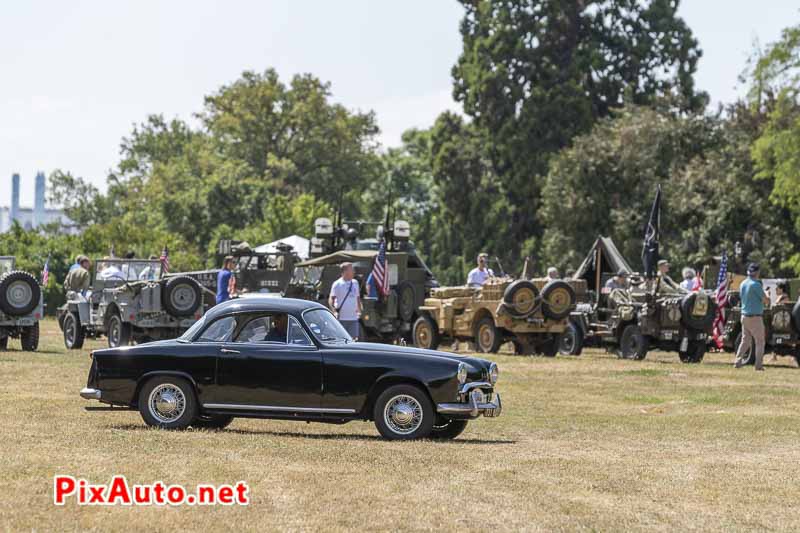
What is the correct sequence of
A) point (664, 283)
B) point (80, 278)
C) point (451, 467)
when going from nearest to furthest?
point (451, 467)
point (664, 283)
point (80, 278)

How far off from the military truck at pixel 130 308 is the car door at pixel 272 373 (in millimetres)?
15519

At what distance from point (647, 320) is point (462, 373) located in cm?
1561

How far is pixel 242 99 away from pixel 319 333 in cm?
6660

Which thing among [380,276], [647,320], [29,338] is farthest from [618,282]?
[29,338]

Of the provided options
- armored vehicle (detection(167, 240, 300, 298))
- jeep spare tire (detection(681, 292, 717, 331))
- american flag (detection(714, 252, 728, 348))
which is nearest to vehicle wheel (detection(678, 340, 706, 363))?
jeep spare tire (detection(681, 292, 717, 331))

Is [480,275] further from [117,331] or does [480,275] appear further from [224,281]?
[117,331]

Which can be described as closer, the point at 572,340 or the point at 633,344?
the point at 633,344

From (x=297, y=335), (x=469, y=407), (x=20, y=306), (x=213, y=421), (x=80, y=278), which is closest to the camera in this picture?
(x=469, y=407)

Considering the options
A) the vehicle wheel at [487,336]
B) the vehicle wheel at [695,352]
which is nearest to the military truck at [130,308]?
the vehicle wheel at [487,336]

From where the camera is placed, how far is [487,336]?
30562 mm

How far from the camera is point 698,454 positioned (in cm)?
1355

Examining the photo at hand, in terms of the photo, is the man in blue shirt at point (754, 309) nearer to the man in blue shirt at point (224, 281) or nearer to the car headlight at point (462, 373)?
the man in blue shirt at point (224, 281)

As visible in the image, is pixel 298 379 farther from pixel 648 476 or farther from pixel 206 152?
pixel 206 152

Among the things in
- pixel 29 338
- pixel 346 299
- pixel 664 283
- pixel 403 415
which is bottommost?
pixel 403 415
